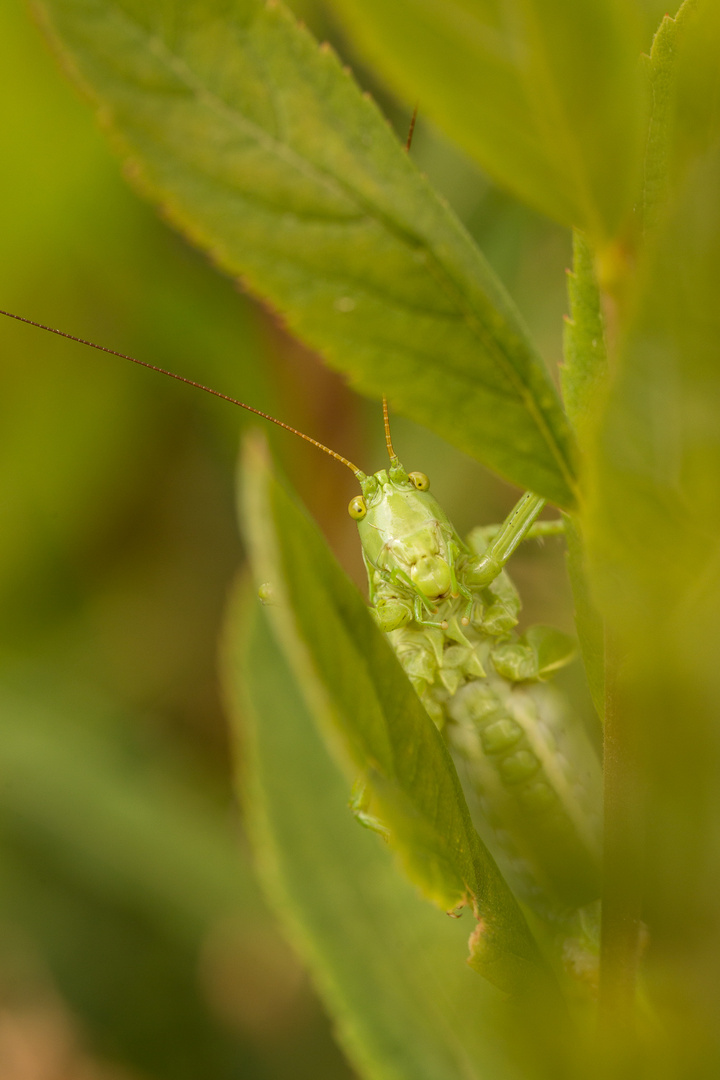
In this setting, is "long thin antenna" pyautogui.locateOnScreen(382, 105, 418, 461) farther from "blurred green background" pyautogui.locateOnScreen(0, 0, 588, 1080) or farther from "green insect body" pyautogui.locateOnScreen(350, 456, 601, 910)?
"blurred green background" pyautogui.locateOnScreen(0, 0, 588, 1080)

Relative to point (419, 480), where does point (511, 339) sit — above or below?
above

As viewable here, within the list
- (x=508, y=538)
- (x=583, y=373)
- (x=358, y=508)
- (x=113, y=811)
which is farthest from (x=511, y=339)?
(x=113, y=811)

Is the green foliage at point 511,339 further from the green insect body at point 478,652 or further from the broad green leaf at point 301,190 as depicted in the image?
the green insect body at point 478,652

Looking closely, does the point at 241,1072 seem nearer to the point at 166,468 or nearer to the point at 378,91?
the point at 166,468

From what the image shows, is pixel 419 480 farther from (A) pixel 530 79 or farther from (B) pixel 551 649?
(A) pixel 530 79

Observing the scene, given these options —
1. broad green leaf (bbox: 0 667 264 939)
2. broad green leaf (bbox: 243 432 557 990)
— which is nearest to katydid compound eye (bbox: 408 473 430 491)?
broad green leaf (bbox: 243 432 557 990)

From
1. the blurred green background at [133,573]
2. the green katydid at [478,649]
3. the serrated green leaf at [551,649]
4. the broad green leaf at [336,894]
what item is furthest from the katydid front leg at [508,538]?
the blurred green background at [133,573]
